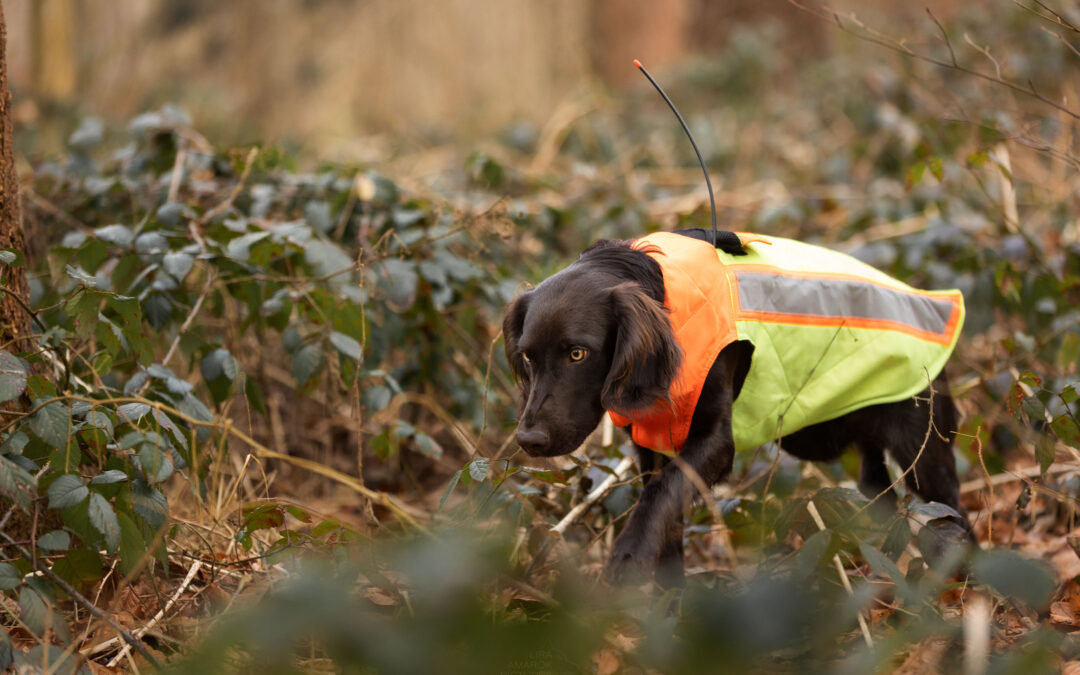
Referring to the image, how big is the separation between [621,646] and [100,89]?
10.9 metres

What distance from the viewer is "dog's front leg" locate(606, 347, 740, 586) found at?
2.28 metres

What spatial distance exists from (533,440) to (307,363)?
1023mm

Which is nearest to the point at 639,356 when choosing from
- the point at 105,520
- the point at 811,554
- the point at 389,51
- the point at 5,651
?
the point at 811,554

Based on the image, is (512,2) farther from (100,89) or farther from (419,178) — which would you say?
(419,178)

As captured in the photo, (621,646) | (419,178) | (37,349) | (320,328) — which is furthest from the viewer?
(419,178)

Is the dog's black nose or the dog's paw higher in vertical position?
the dog's black nose

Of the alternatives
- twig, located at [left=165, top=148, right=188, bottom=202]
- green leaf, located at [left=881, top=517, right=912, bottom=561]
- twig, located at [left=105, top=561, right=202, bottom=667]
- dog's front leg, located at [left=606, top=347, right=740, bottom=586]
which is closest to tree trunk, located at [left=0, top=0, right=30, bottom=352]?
twig, located at [left=105, top=561, right=202, bottom=667]

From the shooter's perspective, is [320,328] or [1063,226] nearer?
[320,328]

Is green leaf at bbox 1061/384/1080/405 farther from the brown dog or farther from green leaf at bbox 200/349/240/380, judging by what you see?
green leaf at bbox 200/349/240/380

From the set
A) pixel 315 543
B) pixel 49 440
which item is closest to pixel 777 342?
pixel 315 543

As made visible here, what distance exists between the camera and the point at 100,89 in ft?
35.3

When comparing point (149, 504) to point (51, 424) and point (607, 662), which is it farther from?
point (607, 662)

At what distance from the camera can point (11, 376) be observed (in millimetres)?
2006

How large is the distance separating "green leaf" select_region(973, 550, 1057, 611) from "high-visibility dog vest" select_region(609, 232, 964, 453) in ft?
2.76
